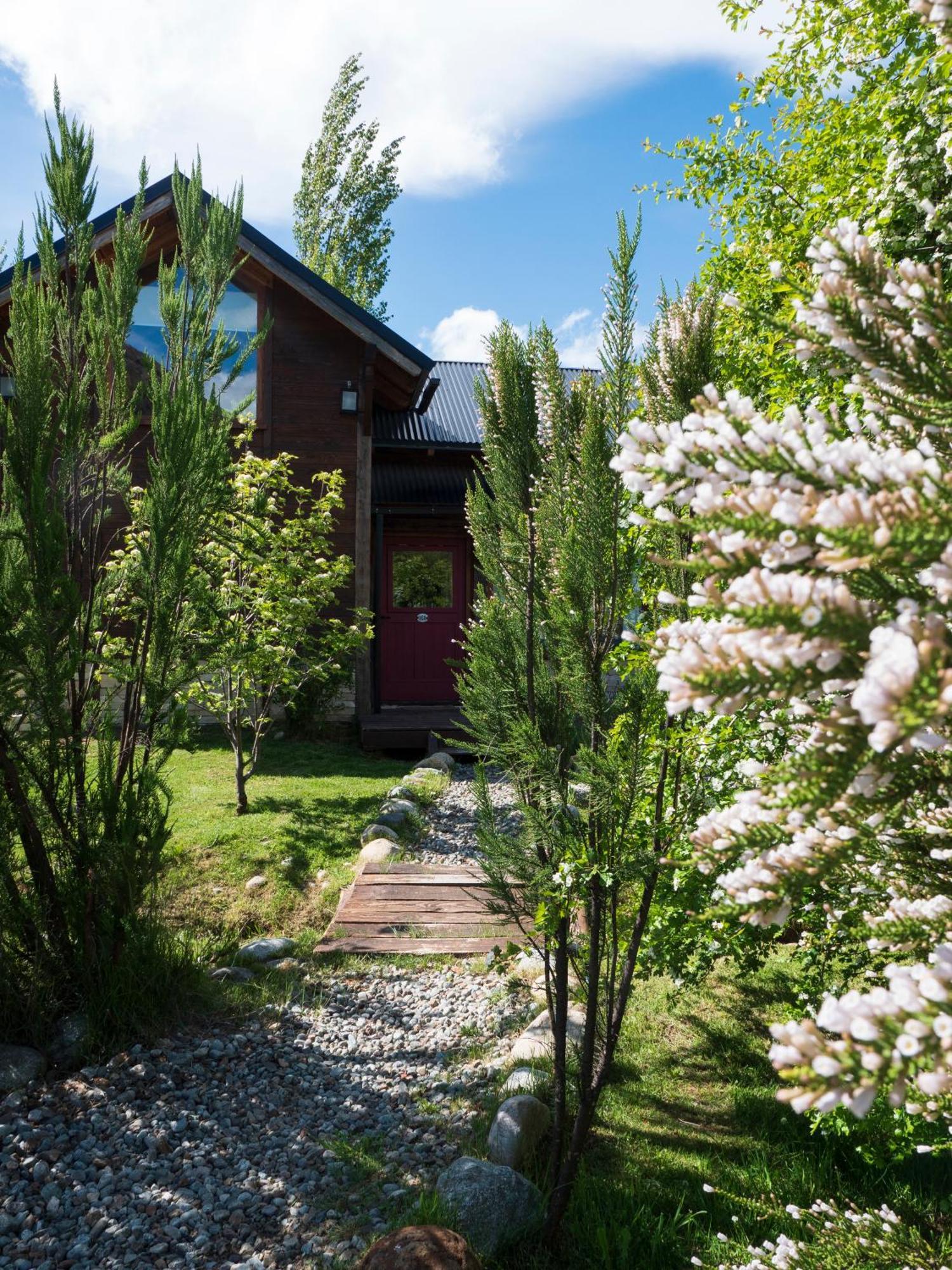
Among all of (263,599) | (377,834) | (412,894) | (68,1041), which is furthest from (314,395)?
(68,1041)

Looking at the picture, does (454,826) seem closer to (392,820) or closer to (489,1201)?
(392,820)

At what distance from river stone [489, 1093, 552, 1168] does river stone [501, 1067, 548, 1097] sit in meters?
0.14

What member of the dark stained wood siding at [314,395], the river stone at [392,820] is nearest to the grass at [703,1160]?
the river stone at [392,820]

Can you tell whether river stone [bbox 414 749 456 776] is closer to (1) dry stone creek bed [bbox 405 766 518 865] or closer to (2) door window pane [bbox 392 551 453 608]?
(1) dry stone creek bed [bbox 405 766 518 865]

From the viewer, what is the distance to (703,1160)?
3340 mm

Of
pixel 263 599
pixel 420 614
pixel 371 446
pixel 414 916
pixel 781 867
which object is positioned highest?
pixel 371 446

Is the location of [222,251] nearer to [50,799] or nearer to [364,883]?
[50,799]

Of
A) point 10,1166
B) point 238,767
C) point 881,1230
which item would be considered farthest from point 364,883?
point 881,1230

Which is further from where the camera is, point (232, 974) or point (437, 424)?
point (437, 424)

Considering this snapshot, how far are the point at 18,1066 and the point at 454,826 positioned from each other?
182 inches

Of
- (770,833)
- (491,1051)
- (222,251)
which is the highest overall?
(222,251)

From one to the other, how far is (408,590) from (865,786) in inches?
501

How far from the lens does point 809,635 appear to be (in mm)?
1079

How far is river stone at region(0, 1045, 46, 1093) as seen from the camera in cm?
366
